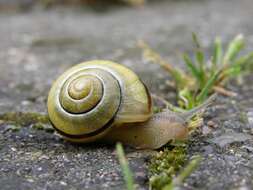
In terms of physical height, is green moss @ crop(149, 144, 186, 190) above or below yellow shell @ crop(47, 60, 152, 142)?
below

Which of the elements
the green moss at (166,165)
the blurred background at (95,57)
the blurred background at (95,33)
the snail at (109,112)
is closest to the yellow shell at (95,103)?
the snail at (109,112)

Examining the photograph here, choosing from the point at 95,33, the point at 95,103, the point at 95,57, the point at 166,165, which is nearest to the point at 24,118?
the point at 95,103

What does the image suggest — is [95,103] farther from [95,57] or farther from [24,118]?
[95,57]

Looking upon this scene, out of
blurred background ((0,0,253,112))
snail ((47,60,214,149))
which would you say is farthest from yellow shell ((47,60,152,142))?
blurred background ((0,0,253,112))

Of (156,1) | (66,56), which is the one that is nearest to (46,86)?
(66,56)

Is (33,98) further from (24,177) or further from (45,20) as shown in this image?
(45,20)

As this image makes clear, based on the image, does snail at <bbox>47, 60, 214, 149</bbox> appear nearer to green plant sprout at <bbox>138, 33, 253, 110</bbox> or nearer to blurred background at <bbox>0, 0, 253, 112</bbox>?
green plant sprout at <bbox>138, 33, 253, 110</bbox>
